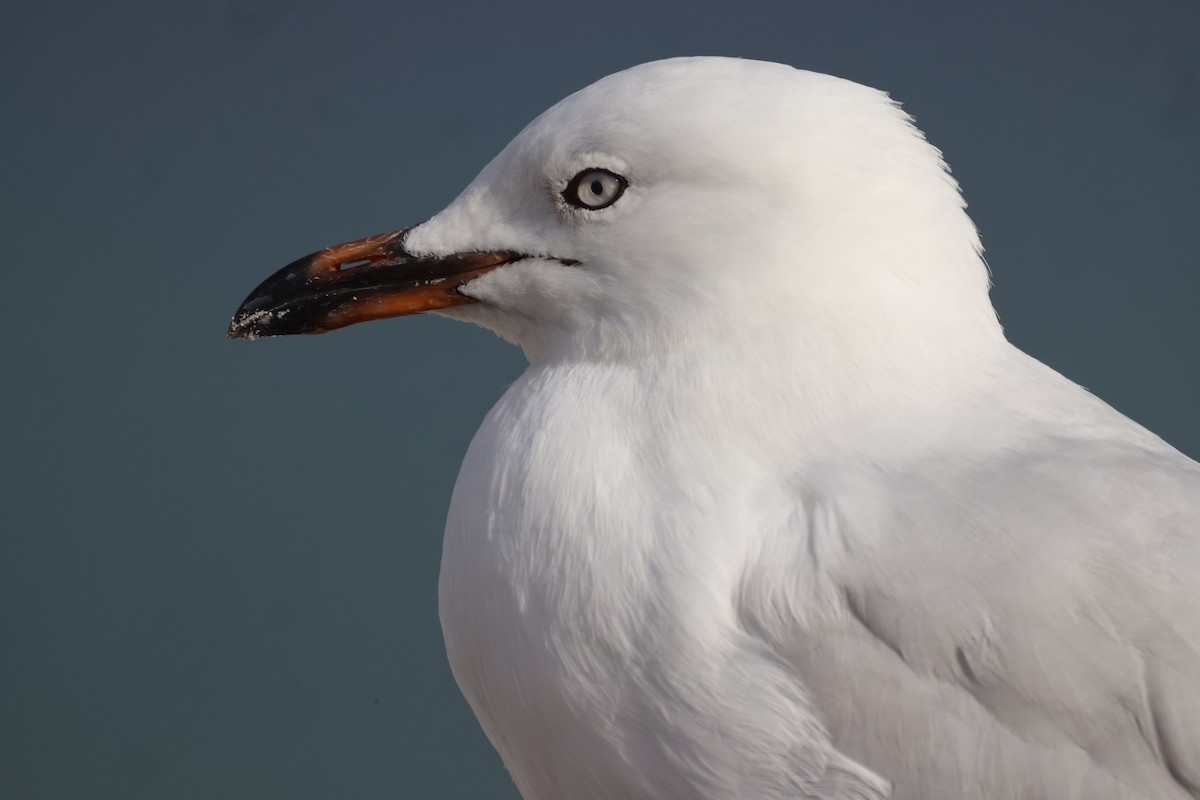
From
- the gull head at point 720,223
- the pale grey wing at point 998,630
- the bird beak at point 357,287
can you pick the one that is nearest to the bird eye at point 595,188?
the gull head at point 720,223

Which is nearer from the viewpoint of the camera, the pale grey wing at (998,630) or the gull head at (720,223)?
the pale grey wing at (998,630)

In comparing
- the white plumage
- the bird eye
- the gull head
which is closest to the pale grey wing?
the white plumage

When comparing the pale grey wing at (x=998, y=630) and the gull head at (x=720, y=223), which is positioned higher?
the gull head at (x=720, y=223)

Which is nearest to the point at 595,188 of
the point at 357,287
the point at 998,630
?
the point at 357,287

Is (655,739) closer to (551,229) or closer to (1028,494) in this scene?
(1028,494)

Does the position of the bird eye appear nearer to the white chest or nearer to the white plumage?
the white plumage

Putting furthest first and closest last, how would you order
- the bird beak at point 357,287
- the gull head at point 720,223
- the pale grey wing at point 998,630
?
the bird beak at point 357,287
the gull head at point 720,223
the pale grey wing at point 998,630

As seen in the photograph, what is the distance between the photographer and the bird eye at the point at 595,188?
143cm

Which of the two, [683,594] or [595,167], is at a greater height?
[595,167]

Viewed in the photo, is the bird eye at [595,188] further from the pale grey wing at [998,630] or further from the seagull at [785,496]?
the pale grey wing at [998,630]

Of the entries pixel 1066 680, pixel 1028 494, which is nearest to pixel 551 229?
Answer: pixel 1028 494

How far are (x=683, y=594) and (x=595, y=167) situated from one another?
0.47 m

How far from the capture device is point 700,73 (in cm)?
142

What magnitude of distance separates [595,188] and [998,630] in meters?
0.60
